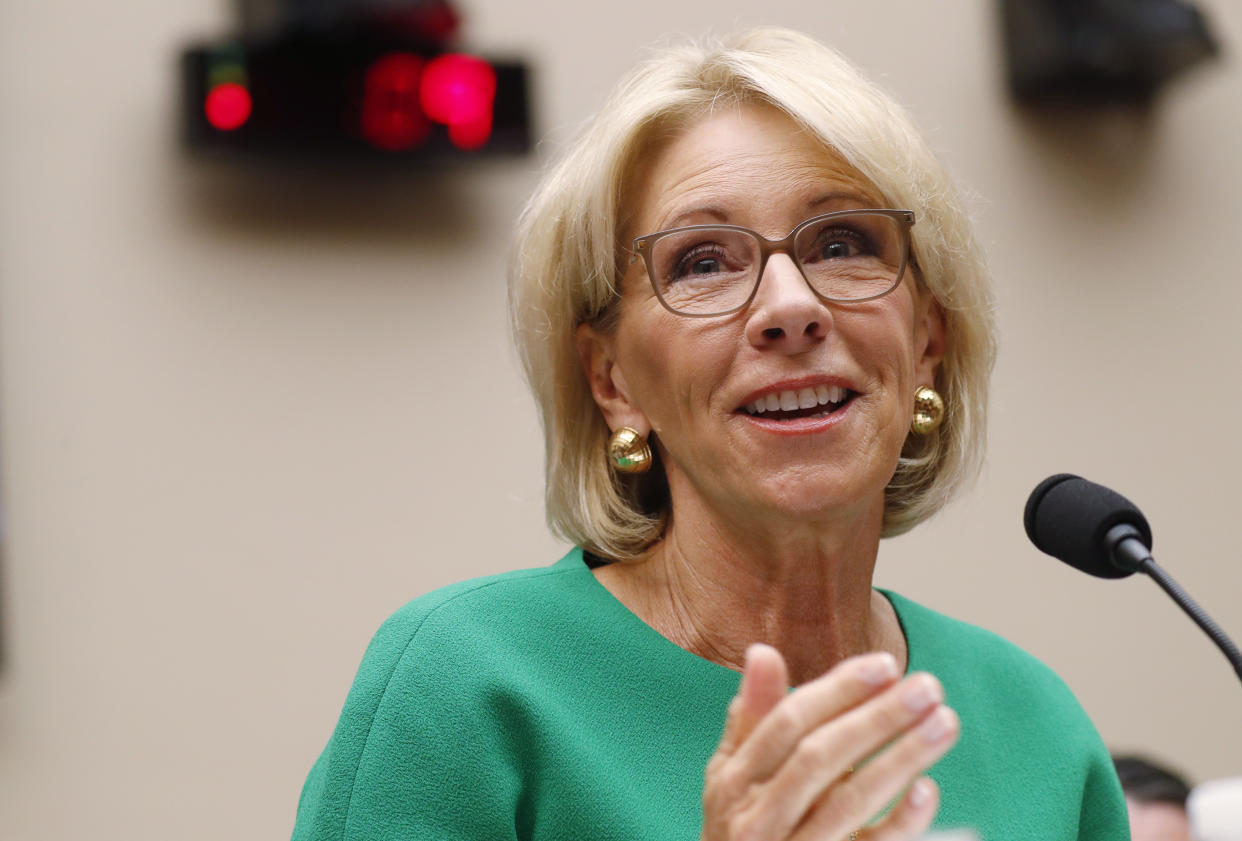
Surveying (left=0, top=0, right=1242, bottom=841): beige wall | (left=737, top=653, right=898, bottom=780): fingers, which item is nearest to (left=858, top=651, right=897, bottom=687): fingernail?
(left=737, top=653, right=898, bottom=780): fingers

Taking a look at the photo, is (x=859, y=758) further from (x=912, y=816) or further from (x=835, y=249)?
(x=835, y=249)

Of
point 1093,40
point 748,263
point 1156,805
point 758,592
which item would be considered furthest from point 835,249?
point 1093,40

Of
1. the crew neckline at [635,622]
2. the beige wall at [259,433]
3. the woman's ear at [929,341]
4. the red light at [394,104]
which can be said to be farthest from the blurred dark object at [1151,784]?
the red light at [394,104]

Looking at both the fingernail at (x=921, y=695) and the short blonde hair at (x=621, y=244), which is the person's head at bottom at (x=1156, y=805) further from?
the fingernail at (x=921, y=695)

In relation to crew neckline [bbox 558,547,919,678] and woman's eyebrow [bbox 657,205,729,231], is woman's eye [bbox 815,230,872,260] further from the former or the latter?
crew neckline [bbox 558,547,919,678]

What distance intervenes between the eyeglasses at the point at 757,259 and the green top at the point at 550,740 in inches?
14.8

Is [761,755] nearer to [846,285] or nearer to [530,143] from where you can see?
[846,285]

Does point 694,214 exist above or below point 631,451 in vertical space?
above

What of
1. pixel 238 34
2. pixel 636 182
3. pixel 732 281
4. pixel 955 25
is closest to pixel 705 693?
pixel 732 281

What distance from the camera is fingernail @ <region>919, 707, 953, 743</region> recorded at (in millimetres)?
1033

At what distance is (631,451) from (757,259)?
0.31 m

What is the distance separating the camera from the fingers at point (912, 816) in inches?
43.0

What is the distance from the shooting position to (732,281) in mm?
1611

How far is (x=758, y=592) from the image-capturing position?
167 cm
